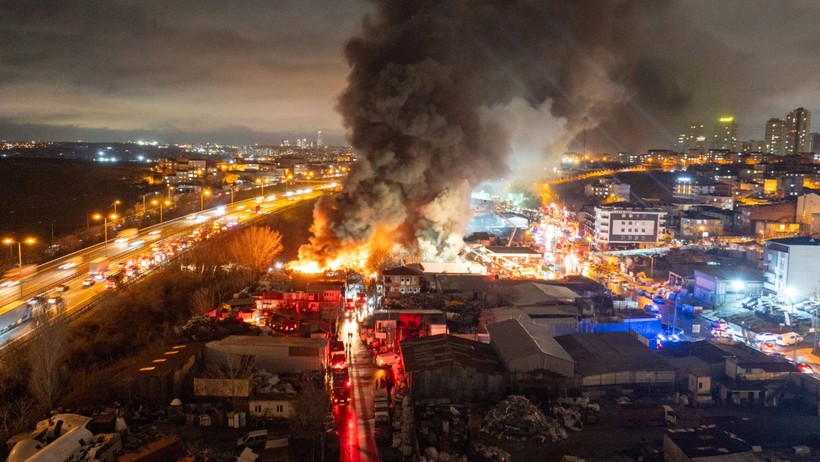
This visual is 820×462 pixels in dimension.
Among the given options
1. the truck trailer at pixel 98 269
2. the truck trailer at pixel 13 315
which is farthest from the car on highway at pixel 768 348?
the truck trailer at pixel 98 269

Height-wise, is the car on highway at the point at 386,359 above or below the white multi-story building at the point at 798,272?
below

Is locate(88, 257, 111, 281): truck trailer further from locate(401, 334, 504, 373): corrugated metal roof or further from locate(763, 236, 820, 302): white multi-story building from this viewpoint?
locate(763, 236, 820, 302): white multi-story building

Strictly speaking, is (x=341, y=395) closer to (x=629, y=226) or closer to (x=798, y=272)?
(x=798, y=272)

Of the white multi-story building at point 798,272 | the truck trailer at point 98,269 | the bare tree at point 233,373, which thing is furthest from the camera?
the truck trailer at point 98,269

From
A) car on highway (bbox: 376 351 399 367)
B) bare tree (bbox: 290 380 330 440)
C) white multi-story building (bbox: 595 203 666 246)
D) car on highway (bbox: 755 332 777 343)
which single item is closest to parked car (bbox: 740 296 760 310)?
car on highway (bbox: 755 332 777 343)

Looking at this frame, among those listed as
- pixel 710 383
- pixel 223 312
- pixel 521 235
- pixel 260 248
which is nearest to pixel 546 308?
pixel 710 383

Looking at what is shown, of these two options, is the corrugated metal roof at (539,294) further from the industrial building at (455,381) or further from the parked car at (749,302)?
the industrial building at (455,381)

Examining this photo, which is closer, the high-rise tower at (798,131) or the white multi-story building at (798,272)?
the white multi-story building at (798,272)

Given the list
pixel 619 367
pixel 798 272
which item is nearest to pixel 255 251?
pixel 619 367
